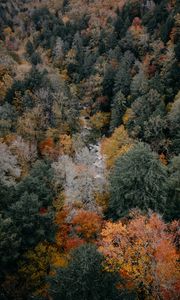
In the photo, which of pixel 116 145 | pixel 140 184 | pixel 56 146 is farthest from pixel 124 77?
pixel 140 184

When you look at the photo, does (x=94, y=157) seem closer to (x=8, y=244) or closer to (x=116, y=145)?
(x=116, y=145)

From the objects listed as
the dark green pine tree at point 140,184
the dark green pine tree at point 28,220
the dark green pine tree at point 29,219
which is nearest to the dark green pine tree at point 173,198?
the dark green pine tree at point 140,184

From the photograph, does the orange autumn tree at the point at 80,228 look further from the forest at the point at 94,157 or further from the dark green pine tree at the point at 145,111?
the dark green pine tree at the point at 145,111

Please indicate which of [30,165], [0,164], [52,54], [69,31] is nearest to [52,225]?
[0,164]

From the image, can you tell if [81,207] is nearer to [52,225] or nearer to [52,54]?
[52,225]

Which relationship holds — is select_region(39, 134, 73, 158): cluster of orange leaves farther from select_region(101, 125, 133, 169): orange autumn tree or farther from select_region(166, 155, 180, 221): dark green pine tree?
select_region(166, 155, 180, 221): dark green pine tree

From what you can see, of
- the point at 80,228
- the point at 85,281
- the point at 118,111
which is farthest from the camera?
the point at 118,111

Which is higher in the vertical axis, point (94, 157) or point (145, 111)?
point (145, 111)
